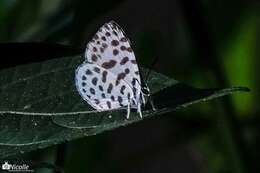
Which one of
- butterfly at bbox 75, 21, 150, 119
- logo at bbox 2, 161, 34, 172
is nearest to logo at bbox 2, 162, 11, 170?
logo at bbox 2, 161, 34, 172

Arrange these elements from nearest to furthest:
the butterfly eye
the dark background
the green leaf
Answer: the green leaf < the butterfly eye < the dark background

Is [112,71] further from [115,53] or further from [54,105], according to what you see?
[54,105]

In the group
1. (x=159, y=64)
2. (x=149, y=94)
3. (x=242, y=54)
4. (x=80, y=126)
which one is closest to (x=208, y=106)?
(x=242, y=54)

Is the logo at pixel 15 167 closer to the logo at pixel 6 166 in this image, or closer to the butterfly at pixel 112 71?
the logo at pixel 6 166

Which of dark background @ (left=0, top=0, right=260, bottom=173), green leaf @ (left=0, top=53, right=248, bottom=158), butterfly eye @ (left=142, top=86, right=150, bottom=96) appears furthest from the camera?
dark background @ (left=0, top=0, right=260, bottom=173)

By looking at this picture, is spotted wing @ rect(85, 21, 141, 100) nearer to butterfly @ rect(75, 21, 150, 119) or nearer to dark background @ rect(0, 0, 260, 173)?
butterfly @ rect(75, 21, 150, 119)

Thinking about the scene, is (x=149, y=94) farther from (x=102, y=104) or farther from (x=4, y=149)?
(x=4, y=149)

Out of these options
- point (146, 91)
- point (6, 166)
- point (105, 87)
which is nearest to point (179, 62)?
point (105, 87)

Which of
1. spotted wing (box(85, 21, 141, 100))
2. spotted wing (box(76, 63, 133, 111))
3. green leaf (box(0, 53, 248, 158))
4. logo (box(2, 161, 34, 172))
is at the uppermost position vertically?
spotted wing (box(85, 21, 141, 100))
